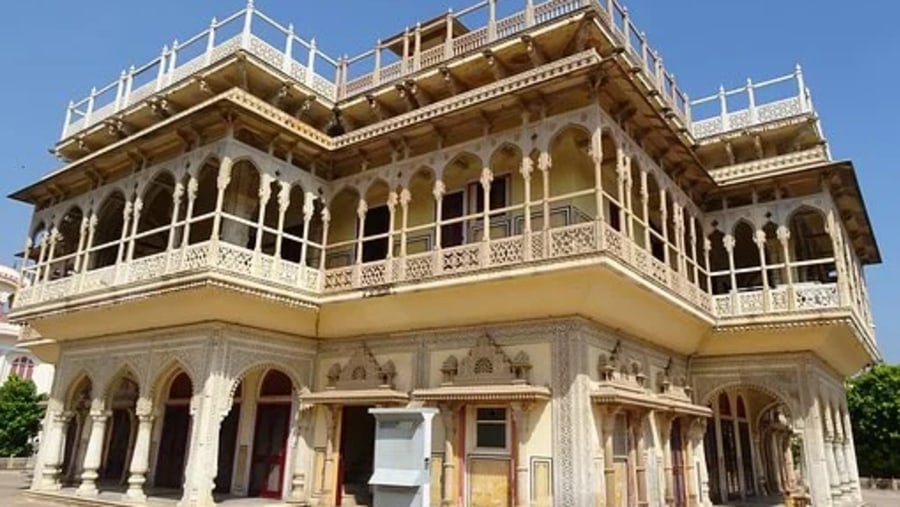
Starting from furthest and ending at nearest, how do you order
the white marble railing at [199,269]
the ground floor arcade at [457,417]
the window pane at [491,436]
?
the white marble railing at [199,269]
the window pane at [491,436]
the ground floor arcade at [457,417]

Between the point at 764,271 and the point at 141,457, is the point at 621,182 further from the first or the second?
the point at 141,457

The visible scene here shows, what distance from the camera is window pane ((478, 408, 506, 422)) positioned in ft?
41.1

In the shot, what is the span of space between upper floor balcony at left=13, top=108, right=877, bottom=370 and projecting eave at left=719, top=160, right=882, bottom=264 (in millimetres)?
575

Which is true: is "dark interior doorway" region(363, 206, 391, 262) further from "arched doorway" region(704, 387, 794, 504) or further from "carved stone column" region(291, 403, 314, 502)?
"arched doorway" region(704, 387, 794, 504)

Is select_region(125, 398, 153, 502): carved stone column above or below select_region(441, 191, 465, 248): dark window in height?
below

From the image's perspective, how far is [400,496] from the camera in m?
7.51

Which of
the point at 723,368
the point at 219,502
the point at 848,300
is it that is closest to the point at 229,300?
the point at 219,502

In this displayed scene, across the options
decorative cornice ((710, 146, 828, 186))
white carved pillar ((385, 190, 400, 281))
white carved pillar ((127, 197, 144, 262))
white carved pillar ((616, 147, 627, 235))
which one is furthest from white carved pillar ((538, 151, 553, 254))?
white carved pillar ((127, 197, 144, 262))

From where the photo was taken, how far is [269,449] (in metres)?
15.4

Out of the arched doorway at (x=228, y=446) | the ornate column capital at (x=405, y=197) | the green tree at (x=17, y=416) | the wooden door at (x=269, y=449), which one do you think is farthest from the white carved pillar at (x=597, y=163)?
the green tree at (x=17, y=416)

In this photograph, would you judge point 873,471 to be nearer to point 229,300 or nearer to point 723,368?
point 723,368

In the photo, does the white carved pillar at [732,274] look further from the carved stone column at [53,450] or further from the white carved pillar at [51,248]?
the white carved pillar at [51,248]

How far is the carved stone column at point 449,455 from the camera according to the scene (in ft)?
40.1

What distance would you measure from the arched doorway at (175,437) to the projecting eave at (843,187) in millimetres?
15252
